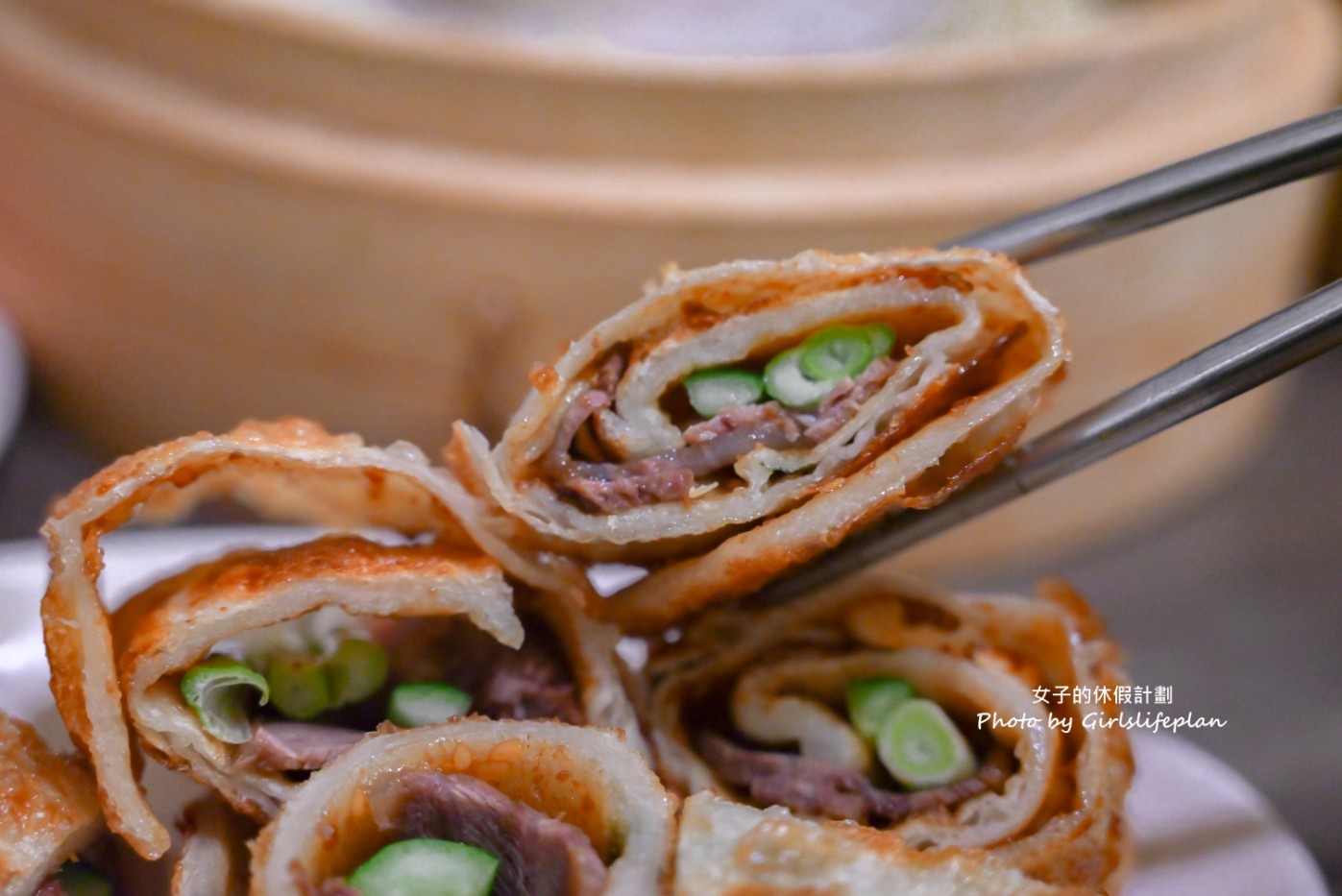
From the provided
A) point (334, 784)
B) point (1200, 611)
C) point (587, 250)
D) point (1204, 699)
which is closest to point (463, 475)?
point (334, 784)

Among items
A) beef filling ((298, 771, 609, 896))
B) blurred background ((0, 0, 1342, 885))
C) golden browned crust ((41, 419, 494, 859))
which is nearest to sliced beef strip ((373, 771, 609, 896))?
beef filling ((298, 771, 609, 896))

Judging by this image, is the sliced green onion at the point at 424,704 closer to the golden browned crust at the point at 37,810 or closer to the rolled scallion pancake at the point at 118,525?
the rolled scallion pancake at the point at 118,525

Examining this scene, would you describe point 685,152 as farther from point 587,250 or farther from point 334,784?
point 334,784

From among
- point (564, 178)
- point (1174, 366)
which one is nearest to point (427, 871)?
point (1174, 366)

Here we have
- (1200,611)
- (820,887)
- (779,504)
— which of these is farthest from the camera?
(1200,611)

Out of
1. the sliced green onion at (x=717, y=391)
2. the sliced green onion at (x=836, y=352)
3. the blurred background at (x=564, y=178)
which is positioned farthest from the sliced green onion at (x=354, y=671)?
the blurred background at (x=564, y=178)

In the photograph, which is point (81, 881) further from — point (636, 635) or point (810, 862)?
point (810, 862)
